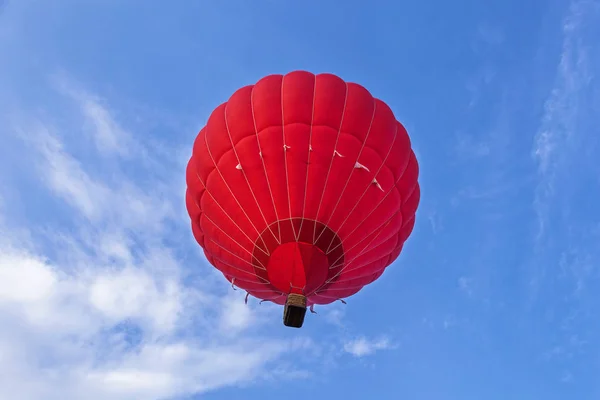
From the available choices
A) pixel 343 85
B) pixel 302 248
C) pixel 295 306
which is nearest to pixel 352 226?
pixel 302 248

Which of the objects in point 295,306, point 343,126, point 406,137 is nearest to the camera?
point 295,306

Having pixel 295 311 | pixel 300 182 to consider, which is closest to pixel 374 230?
pixel 300 182

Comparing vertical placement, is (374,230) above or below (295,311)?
above

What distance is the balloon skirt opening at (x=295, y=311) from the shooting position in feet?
38.0

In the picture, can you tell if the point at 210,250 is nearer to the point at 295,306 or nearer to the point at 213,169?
the point at 213,169

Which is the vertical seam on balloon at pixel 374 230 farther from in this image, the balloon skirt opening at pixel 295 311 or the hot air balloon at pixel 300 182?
the balloon skirt opening at pixel 295 311

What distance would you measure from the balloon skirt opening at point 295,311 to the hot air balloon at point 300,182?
2 centimetres

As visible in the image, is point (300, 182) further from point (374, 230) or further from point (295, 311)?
point (295, 311)

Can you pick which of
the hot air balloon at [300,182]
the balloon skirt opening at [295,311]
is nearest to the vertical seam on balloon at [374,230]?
the hot air balloon at [300,182]

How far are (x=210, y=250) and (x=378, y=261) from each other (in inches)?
162

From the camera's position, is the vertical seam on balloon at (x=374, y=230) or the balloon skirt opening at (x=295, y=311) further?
the vertical seam on balloon at (x=374, y=230)

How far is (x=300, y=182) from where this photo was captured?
11.9 metres

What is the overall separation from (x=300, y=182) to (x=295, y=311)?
263 cm

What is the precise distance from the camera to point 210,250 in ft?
45.5
